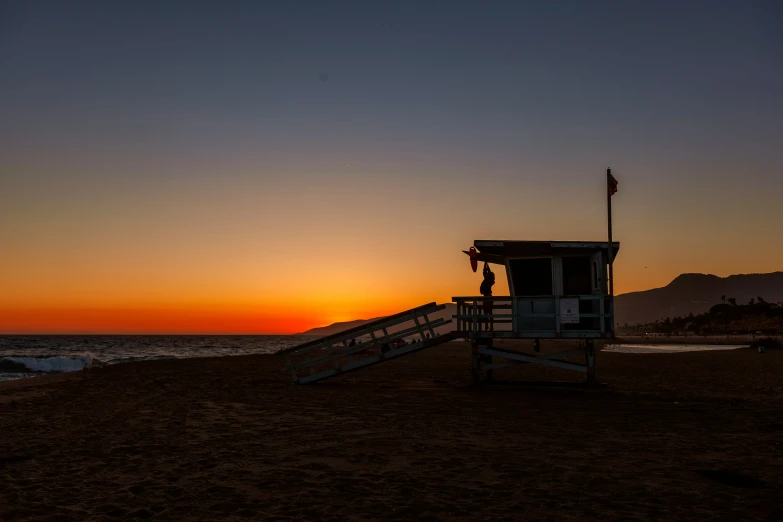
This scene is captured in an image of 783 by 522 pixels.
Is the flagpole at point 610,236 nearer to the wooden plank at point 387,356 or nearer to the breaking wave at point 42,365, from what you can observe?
the wooden plank at point 387,356

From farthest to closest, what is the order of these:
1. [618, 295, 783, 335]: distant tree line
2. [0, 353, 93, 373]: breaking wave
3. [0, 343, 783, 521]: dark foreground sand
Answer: [618, 295, 783, 335]: distant tree line < [0, 353, 93, 373]: breaking wave < [0, 343, 783, 521]: dark foreground sand

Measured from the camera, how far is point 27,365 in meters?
45.6

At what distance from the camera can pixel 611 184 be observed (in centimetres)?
2041

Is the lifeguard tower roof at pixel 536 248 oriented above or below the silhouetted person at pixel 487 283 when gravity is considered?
above

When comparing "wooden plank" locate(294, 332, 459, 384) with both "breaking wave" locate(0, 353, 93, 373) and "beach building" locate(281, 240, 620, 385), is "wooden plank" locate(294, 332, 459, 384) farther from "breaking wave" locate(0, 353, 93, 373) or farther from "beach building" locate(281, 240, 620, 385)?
"breaking wave" locate(0, 353, 93, 373)

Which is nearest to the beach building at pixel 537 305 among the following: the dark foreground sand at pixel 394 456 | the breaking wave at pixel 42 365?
the dark foreground sand at pixel 394 456

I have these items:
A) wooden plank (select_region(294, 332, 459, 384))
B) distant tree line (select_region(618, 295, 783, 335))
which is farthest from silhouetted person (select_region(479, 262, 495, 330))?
distant tree line (select_region(618, 295, 783, 335))

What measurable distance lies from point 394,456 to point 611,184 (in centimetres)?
1470

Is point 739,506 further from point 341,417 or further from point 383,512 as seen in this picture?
point 341,417

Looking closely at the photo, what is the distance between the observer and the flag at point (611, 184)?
66.6 ft

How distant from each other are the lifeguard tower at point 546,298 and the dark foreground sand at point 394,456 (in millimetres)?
1796

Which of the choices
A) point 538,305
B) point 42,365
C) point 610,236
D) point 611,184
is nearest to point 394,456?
point 538,305

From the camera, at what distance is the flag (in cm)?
2030

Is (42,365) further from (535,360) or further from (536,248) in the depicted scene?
(536,248)
